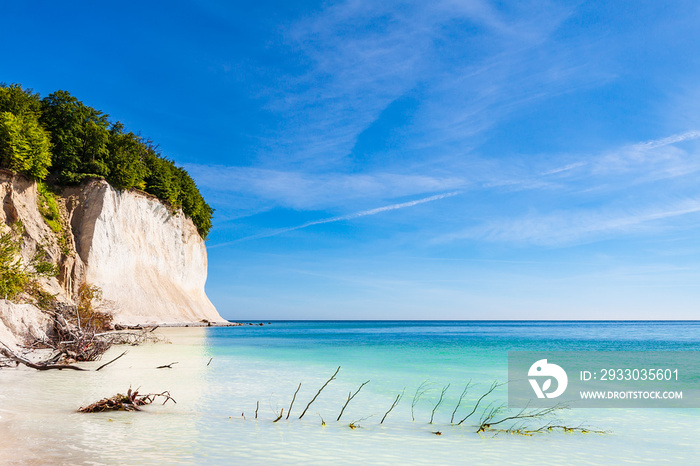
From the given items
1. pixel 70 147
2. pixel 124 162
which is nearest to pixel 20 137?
pixel 70 147

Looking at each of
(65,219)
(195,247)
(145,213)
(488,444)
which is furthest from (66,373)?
(195,247)

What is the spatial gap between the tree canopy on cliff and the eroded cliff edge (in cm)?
140

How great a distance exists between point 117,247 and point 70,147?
1016 centimetres

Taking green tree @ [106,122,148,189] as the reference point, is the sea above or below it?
below

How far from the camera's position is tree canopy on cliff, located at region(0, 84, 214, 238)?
36.0 m

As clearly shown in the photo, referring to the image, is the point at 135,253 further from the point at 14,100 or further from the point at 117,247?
the point at 14,100

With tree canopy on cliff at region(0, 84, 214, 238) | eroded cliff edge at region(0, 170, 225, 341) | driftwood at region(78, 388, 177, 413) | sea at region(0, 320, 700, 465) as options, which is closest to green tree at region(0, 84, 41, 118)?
tree canopy on cliff at region(0, 84, 214, 238)

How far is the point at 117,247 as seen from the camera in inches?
1800

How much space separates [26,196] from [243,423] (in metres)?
37.3

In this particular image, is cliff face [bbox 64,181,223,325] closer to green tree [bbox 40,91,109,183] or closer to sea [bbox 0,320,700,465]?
green tree [bbox 40,91,109,183]

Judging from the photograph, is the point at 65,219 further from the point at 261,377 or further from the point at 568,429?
the point at 568,429

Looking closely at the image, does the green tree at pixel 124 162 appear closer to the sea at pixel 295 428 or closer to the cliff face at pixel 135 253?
the cliff face at pixel 135 253

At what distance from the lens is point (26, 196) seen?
122 feet

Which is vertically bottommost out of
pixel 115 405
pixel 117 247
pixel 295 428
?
pixel 295 428
